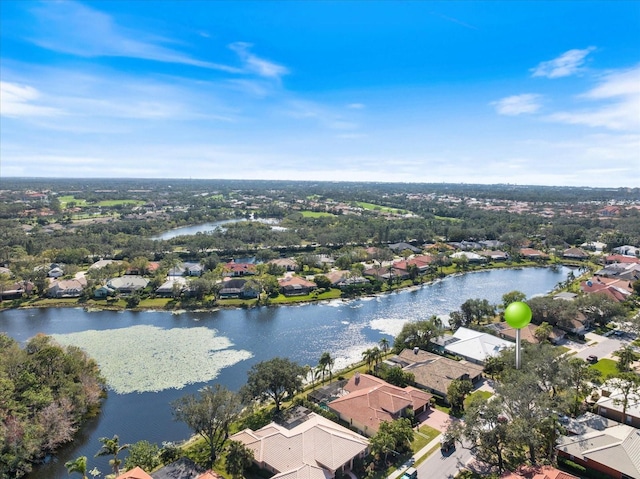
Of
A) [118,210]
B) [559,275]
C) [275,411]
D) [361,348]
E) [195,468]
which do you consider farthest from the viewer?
[118,210]

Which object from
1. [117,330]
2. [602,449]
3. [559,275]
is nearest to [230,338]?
[117,330]

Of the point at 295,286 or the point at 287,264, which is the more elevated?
the point at 287,264

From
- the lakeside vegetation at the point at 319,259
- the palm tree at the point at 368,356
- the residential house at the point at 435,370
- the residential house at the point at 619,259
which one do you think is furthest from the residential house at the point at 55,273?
the residential house at the point at 619,259

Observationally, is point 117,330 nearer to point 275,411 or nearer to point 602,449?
point 275,411

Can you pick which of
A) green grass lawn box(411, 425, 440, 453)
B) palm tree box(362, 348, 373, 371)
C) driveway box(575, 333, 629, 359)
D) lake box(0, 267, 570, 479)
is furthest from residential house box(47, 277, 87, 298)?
driveway box(575, 333, 629, 359)

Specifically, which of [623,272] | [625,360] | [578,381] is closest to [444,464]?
[578,381]

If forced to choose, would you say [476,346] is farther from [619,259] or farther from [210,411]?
[619,259]
